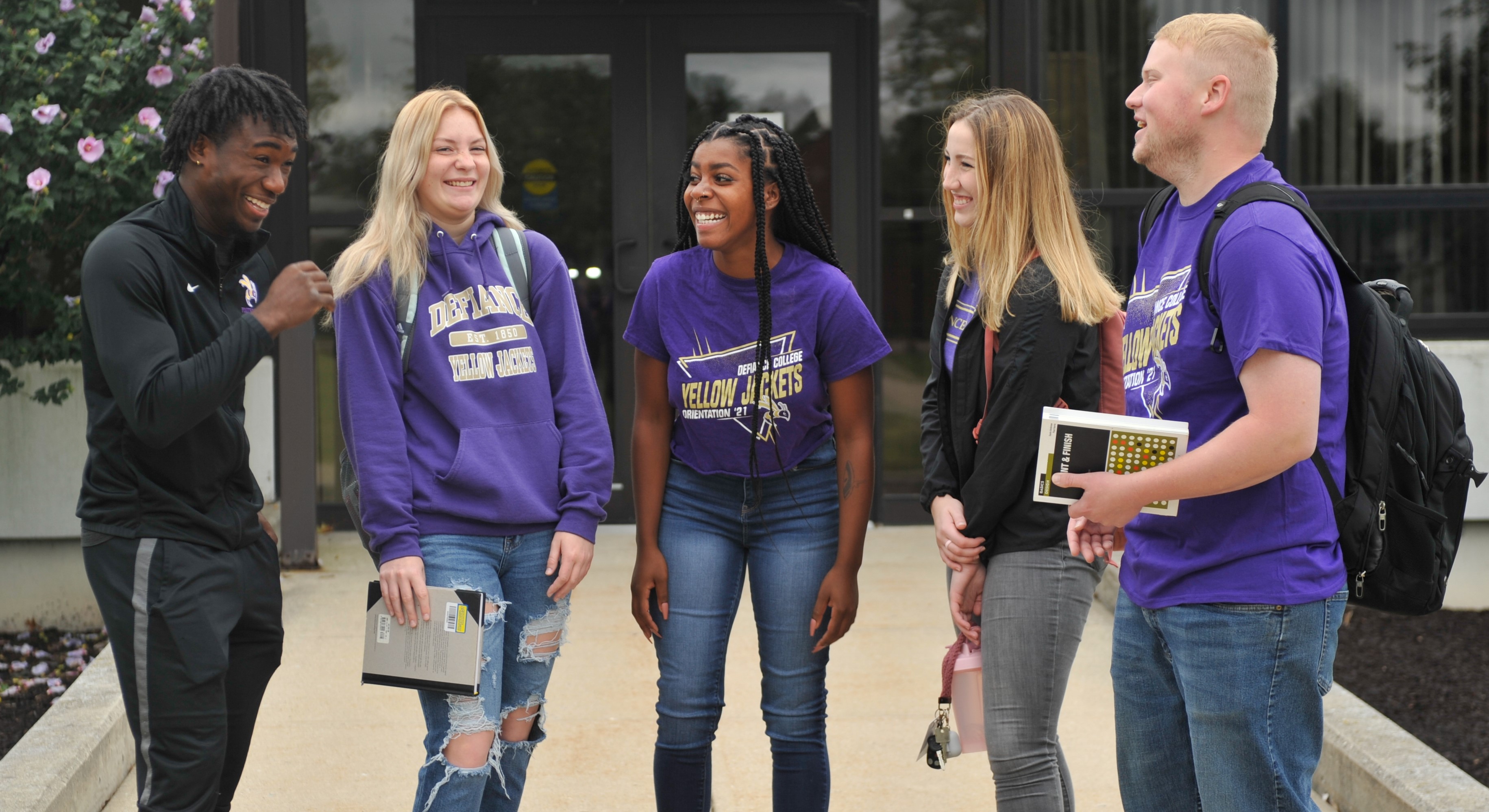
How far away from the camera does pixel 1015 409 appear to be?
8.88 feet

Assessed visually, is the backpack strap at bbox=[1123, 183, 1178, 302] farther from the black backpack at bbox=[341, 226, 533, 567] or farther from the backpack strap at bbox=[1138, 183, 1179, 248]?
the black backpack at bbox=[341, 226, 533, 567]

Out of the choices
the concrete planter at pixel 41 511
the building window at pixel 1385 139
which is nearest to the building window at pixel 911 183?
the building window at pixel 1385 139

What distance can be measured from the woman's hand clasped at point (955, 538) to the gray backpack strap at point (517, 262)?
1.01 metres

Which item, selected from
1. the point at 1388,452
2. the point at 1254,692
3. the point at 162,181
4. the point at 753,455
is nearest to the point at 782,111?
the point at 162,181

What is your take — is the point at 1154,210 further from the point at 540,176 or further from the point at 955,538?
the point at 540,176

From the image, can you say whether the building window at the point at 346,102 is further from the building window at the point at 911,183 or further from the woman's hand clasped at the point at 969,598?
the woman's hand clasped at the point at 969,598

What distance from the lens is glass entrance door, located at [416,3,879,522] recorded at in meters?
7.33

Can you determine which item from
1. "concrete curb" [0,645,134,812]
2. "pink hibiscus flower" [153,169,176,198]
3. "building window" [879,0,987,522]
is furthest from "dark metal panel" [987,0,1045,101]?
"concrete curb" [0,645,134,812]

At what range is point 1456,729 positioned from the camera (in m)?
4.38

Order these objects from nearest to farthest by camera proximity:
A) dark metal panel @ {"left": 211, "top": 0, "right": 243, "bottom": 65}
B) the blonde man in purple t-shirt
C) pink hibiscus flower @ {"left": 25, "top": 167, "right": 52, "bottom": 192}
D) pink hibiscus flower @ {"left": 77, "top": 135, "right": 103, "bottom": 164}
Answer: the blonde man in purple t-shirt, pink hibiscus flower @ {"left": 25, "top": 167, "right": 52, "bottom": 192}, pink hibiscus flower @ {"left": 77, "top": 135, "right": 103, "bottom": 164}, dark metal panel @ {"left": 211, "top": 0, "right": 243, "bottom": 65}

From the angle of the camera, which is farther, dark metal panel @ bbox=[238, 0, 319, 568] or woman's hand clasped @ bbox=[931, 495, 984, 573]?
dark metal panel @ bbox=[238, 0, 319, 568]

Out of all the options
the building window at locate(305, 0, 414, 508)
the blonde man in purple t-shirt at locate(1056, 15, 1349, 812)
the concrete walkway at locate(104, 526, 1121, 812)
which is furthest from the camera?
the building window at locate(305, 0, 414, 508)

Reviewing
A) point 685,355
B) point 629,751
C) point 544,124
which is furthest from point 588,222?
point 685,355

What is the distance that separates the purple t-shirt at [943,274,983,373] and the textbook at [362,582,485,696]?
1124 mm
